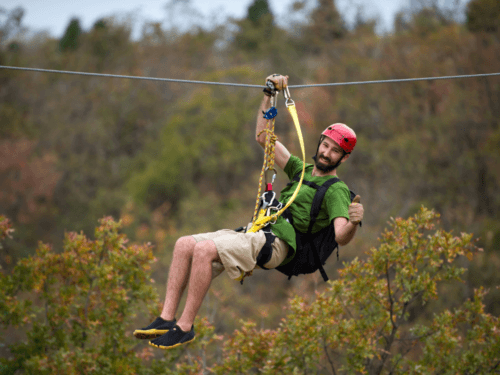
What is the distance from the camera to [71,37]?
98.1ft

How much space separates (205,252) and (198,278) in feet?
0.54

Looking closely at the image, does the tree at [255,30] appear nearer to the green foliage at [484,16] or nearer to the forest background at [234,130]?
the forest background at [234,130]

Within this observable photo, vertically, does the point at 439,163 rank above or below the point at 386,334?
above

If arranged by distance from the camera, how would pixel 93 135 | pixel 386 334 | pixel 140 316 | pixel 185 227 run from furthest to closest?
1. pixel 93 135
2. pixel 185 227
3. pixel 140 316
4. pixel 386 334

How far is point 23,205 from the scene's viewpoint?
20703 millimetres

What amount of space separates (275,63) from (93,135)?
9.07 m

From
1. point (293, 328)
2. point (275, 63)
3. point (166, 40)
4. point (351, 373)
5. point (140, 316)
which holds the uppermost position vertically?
point (166, 40)

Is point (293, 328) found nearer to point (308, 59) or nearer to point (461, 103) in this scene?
point (461, 103)

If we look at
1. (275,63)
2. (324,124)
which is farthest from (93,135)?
(324,124)

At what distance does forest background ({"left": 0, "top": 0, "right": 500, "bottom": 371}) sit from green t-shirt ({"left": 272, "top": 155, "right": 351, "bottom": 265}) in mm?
8298

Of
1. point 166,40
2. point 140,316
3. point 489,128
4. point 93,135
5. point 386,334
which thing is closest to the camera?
point 386,334

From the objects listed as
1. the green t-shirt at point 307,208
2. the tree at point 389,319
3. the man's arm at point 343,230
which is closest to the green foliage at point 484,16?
the tree at point 389,319

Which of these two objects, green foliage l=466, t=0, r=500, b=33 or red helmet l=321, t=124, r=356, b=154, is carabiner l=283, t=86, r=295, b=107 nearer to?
red helmet l=321, t=124, r=356, b=154

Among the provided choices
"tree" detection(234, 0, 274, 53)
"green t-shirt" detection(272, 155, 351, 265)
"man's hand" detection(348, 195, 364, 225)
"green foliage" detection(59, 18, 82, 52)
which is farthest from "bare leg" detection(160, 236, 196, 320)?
"green foliage" detection(59, 18, 82, 52)
